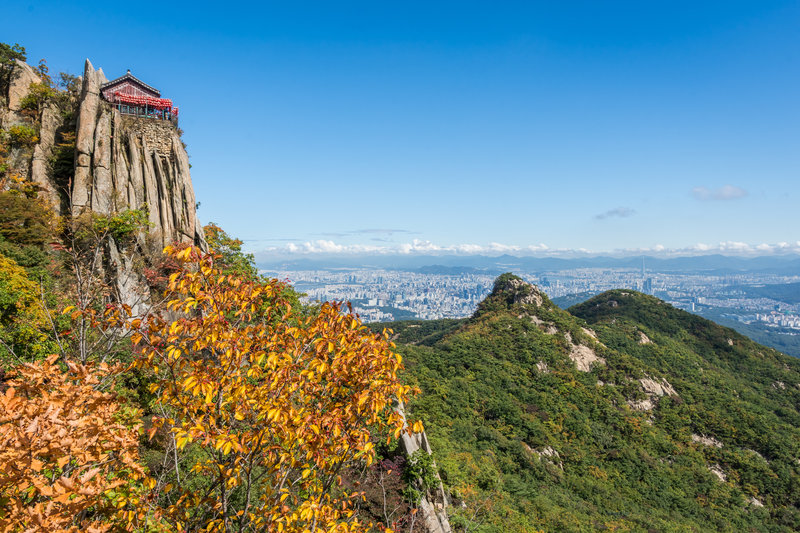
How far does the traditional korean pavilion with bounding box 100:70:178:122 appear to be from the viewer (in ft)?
57.6

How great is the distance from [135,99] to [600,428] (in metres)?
33.6

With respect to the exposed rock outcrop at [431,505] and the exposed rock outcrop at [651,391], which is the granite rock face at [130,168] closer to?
the exposed rock outcrop at [431,505]

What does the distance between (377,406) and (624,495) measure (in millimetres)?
23371

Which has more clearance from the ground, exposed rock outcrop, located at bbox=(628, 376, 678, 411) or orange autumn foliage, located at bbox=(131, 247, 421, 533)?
orange autumn foliage, located at bbox=(131, 247, 421, 533)

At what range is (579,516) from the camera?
15359 millimetres

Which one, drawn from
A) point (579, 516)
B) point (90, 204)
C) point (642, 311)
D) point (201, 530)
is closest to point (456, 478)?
point (579, 516)

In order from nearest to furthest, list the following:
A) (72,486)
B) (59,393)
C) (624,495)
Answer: (72,486)
(59,393)
(624,495)

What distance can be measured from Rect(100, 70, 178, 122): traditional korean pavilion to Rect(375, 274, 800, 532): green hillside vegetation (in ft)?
64.2

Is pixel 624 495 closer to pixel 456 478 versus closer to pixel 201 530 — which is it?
pixel 456 478

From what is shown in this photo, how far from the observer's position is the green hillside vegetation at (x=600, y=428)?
16.2 meters

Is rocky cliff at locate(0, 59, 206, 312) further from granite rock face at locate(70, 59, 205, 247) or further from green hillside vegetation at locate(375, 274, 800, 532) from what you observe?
green hillside vegetation at locate(375, 274, 800, 532)

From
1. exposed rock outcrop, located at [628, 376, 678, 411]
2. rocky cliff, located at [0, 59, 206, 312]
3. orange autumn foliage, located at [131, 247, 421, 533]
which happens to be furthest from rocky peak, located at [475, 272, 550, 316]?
orange autumn foliage, located at [131, 247, 421, 533]

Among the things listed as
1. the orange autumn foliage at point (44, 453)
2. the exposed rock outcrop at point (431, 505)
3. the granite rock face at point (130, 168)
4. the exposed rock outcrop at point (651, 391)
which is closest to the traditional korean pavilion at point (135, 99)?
the granite rock face at point (130, 168)

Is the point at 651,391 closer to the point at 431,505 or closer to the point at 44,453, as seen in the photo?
the point at 431,505
